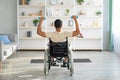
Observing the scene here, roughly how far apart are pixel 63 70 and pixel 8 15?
424 cm

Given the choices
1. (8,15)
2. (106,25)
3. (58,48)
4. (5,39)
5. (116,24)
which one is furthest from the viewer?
(106,25)

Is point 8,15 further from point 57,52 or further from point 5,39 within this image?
point 57,52

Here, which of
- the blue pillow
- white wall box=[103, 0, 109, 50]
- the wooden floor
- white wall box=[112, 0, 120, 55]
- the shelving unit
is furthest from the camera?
white wall box=[103, 0, 109, 50]

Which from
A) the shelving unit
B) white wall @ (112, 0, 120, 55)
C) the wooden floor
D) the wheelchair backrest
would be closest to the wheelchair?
the wheelchair backrest

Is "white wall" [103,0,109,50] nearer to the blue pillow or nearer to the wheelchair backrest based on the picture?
the blue pillow

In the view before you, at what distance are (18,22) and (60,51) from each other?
4.33m

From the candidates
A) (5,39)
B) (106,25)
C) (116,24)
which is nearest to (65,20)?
(106,25)

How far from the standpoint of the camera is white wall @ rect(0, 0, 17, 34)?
384 inches

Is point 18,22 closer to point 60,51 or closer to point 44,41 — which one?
point 44,41

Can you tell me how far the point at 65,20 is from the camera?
984 centimetres

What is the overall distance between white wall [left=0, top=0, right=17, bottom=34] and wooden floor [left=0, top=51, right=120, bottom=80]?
1874mm

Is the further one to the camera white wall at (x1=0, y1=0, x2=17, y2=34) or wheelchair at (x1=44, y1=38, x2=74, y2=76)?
white wall at (x1=0, y1=0, x2=17, y2=34)

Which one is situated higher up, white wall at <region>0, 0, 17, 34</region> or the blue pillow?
white wall at <region>0, 0, 17, 34</region>

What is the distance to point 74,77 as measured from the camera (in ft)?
18.5
